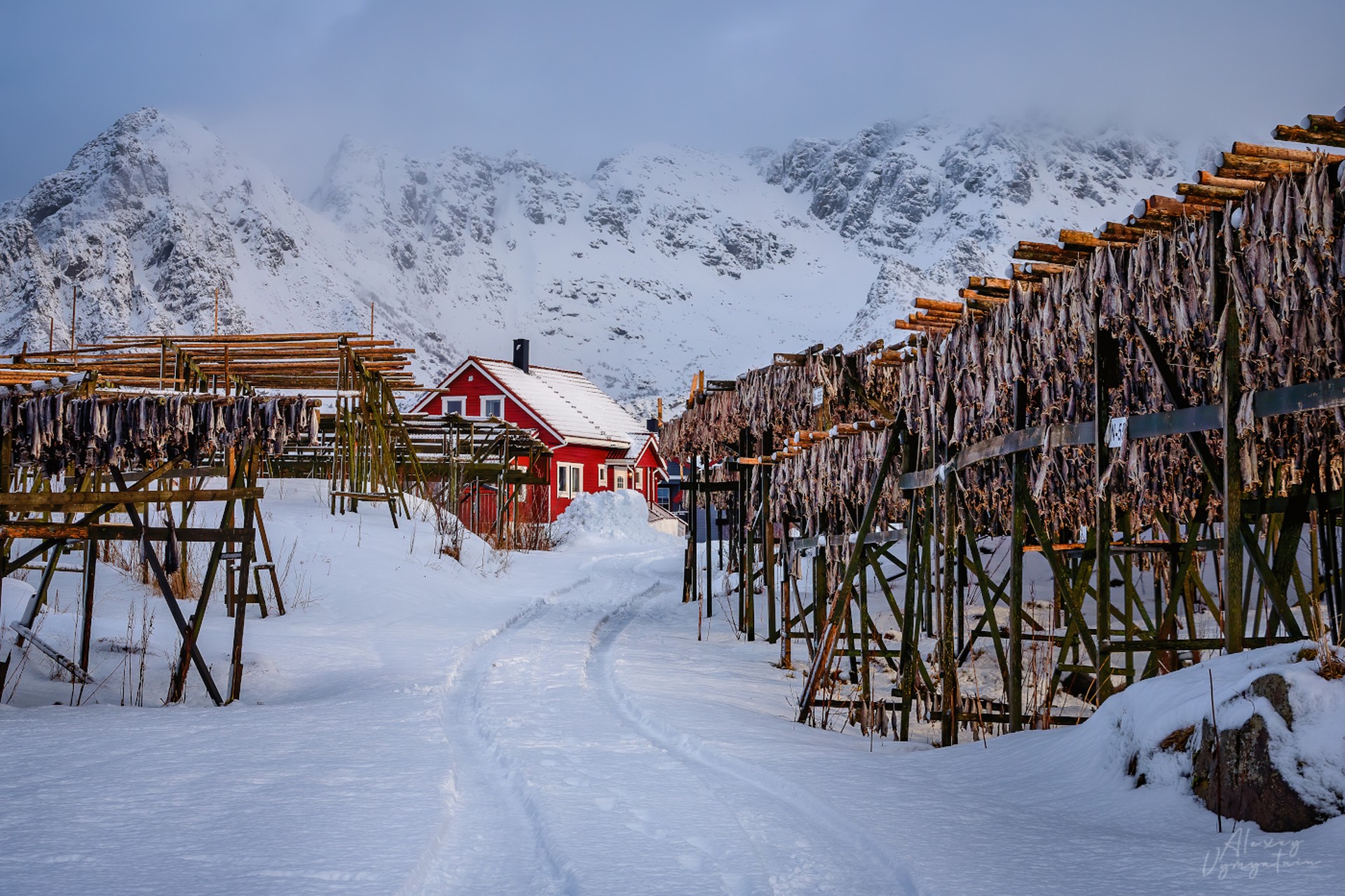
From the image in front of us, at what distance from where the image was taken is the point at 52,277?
77.5 metres

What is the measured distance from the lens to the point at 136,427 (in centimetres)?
1070

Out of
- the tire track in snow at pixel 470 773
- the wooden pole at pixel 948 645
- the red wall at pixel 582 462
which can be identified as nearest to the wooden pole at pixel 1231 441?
the wooden pole at pixel 948 645

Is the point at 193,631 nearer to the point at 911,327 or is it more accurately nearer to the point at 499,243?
the point at 911,327

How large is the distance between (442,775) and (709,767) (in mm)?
1760

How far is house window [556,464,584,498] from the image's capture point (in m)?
43.4

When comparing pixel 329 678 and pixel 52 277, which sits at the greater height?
pixel 52 277

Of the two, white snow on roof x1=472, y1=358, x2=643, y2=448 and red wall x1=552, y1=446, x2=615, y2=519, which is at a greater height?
white snow on roof x1=472, y1=358, x2=643, y2=448

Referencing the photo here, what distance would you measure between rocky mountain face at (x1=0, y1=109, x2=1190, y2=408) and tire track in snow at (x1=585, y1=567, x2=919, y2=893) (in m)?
64.0

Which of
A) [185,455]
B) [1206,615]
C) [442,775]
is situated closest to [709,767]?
[442,775]

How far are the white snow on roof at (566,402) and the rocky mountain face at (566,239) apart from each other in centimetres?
2680

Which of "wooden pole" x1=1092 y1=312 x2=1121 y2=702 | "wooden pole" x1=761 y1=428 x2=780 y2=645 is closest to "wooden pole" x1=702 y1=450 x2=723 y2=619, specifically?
"wooden pole" x1=761 y1=428 x2=780 y2=645

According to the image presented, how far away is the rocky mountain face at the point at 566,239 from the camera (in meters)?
85.6

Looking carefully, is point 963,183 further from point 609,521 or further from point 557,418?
point 609,521

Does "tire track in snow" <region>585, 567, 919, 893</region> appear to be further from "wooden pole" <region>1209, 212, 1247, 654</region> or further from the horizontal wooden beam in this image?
the horizontal wooden beam
